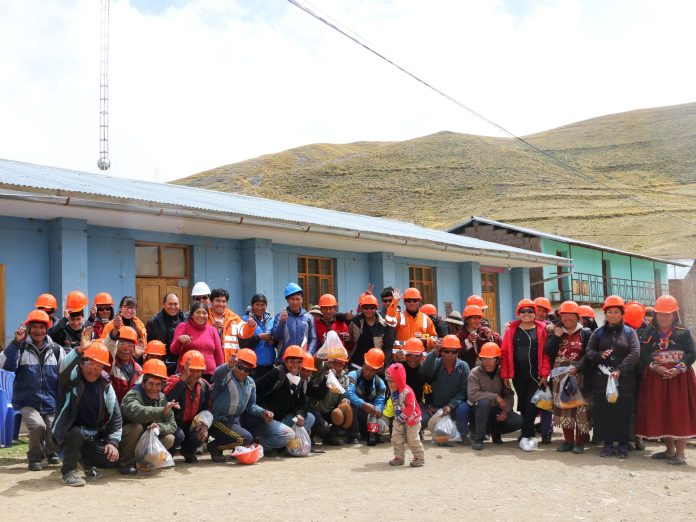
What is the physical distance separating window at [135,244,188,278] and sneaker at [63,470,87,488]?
6393 millimetres

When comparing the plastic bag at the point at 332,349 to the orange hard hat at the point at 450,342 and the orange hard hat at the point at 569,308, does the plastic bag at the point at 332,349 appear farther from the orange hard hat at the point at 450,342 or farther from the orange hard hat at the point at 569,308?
the orange hard hat at the point at 569,308

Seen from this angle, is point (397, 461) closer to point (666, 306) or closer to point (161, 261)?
point (666, 306)

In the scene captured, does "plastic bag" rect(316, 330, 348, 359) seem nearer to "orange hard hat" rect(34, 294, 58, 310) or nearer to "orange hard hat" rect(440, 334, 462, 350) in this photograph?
"orange hard hat" rect(440, 334, 462, 350)

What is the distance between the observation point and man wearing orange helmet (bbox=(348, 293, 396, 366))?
26.5 feet

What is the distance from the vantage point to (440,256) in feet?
60.2

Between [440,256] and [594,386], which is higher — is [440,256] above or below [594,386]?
above

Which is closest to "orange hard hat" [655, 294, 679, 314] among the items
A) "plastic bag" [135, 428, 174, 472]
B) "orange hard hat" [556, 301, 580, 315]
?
"orange hard hat" [556, 301, 580, 315]

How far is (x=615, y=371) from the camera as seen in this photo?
695 cm

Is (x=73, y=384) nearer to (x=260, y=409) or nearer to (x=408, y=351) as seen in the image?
(x=260, y=409)

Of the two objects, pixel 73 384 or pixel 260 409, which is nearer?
pixel 73 384

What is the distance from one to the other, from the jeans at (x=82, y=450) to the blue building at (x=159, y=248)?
4.07 m

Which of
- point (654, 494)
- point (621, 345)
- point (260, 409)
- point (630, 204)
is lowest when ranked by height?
point (654, 494)

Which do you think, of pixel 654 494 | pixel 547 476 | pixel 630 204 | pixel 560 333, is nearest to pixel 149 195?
pixel 560 333

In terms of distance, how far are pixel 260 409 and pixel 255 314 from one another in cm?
116
